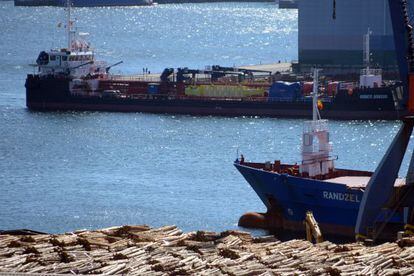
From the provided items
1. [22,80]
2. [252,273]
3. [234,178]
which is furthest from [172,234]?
[22,80]

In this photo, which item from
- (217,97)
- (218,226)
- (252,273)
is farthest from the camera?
(217,97)

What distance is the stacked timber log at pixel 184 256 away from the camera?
77.4 feet

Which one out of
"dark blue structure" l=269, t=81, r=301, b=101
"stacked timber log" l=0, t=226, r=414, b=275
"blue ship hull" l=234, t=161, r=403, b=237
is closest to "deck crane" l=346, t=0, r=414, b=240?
"blue ship hull" l=234, t=161, r=403, b=237

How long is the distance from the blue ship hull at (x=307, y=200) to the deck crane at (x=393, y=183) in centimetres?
309

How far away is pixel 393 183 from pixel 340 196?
4.66 meters

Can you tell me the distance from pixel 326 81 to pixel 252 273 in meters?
57.9

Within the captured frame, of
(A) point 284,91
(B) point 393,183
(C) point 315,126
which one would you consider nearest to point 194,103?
(A) point 284,91

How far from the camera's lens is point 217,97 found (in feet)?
257

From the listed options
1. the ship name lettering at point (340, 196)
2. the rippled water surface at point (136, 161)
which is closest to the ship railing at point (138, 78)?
the rippled water surface at point (136, 161)

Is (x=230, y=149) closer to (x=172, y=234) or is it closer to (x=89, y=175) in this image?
(x=89, y=175)

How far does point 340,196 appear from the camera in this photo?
4091cm

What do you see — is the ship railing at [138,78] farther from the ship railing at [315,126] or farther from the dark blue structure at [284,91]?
the ship railing at [315,126]

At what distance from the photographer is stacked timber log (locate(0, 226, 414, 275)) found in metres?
23.6

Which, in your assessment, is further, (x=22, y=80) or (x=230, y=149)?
(x=22, y=80)
